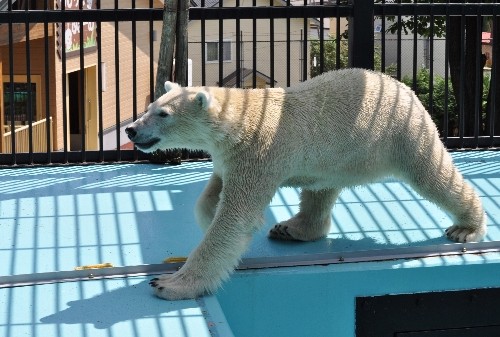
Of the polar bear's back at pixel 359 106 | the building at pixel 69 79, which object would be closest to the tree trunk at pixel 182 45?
the polar bear's back at pixel 359 106

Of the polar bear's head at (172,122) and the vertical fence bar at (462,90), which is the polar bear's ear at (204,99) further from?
the vertical fence bar at (462,90)

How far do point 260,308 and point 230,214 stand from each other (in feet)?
2.02

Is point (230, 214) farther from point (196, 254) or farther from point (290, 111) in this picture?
point (290, 111)

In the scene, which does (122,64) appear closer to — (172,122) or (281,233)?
(281,233)

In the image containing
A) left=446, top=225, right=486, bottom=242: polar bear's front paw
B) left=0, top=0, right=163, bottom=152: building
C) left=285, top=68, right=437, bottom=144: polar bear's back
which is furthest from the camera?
left=0, top=0, right=163, bottom=152: building

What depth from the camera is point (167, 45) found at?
23.0 ft

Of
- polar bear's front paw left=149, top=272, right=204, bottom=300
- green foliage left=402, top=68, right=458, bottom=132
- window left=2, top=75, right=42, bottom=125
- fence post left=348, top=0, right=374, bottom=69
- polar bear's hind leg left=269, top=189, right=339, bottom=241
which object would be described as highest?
fence post left=348, top=0, right=374, bottom=69

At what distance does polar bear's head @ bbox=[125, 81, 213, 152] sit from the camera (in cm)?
480

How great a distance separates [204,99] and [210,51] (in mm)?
31549

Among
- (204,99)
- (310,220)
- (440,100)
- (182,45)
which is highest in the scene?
(182,45)

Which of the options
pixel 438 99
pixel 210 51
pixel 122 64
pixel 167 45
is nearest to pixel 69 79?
pixel 122 64

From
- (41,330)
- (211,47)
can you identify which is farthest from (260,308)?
(211,47)

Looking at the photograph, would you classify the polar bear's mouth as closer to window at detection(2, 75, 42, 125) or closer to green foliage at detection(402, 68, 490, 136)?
green foliage at detection(402, 68, 490, 136)

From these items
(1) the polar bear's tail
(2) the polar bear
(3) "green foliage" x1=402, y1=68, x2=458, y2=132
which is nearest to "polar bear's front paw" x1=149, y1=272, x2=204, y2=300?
(2) the polar bear
